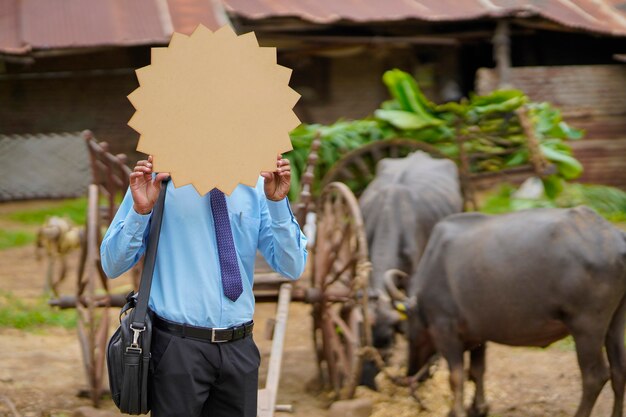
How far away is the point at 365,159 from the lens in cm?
1034

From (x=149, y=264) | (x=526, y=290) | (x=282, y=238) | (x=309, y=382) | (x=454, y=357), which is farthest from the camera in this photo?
(x=309, y=382)

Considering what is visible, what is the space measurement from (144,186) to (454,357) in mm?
3388

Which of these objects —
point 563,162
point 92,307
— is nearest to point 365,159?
point 563,162

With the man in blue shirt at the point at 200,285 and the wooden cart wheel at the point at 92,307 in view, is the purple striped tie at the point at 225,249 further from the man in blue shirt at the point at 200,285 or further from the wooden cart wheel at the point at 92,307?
the wooden cart wheel at the point at 92,307

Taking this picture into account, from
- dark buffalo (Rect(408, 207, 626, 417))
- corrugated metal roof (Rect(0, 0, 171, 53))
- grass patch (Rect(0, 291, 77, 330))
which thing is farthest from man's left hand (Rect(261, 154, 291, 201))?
corrugated metal roof (Rect(0, 0, 171, 53))

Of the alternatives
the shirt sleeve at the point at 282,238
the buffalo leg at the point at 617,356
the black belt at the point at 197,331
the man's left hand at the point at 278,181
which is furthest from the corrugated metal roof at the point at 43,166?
the man's left hand at the point at 278,181

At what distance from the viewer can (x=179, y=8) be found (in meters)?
13.5

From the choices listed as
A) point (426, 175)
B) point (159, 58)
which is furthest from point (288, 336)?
point (159, 58)

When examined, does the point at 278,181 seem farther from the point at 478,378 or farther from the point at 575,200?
the point at 575,200

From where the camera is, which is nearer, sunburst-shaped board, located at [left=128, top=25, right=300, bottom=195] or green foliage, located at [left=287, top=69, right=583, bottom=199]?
sunburst-shaped board, located at [left=128, top=25, right=300, bottom=195]

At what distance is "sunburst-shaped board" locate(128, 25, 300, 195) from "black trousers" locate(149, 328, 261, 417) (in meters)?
0.56

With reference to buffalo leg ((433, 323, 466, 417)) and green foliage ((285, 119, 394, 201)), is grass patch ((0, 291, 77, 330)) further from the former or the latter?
buffalo leg ((433, 323, 466, 417))

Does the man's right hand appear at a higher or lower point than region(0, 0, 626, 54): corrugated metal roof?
lower

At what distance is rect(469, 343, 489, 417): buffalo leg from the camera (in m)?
6.26
